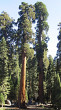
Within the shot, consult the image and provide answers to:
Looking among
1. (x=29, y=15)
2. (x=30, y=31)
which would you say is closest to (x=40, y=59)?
(x=30, y=31)

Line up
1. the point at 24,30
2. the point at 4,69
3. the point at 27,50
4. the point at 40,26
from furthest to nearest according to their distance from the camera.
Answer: the point at 40,26
the point at 4,69
the point at 24,30
the point at 27,50

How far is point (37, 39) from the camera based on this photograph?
30.5 m

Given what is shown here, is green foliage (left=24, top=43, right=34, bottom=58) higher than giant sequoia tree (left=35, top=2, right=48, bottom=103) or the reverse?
the reverse

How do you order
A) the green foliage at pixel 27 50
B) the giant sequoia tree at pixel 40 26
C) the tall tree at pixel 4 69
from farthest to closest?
the giant sequoia tree at pixel 40 26
the tall tree at pixel 4 69
the green foliage at pixel 27 50

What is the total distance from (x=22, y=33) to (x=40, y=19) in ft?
29.0

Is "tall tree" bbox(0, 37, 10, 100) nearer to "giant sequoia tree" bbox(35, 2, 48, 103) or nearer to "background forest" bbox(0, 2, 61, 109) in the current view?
"background forest" bbox(0, 2, 61, 109)

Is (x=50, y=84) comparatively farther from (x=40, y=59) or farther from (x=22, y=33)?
(x=22, y=33)

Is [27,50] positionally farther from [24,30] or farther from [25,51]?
[24,30]

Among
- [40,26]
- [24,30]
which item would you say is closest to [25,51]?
[24,30]

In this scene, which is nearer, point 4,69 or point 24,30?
point 24,30

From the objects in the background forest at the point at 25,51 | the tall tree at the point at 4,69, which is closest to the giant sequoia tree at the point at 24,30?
the background forest at the point at 25,51

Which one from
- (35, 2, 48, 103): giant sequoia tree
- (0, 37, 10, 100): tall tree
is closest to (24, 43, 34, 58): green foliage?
(35, 2, 48, 103): giant sequoia tree

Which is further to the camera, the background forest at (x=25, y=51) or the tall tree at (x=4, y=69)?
the tall tree at (x=4, y=69)

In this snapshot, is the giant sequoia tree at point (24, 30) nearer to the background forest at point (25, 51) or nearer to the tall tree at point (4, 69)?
the background forest at point (25, 51)
